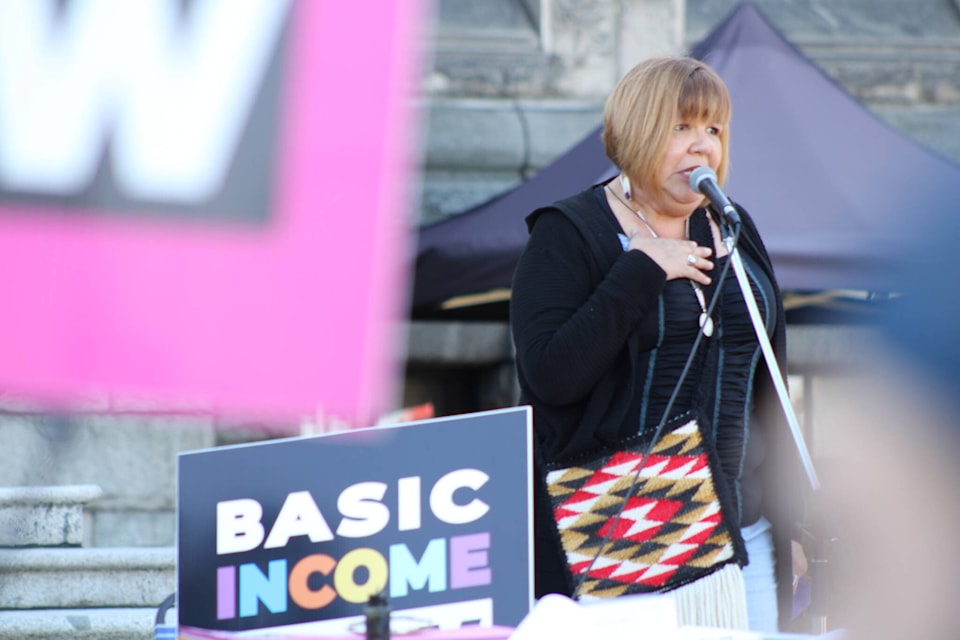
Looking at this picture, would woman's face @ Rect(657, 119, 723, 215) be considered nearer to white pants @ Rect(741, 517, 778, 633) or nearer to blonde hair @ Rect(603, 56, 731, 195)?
blonde hair @ Rect(603, 56, 731, 195)

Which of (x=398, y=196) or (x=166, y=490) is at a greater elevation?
(x=166, y=490)

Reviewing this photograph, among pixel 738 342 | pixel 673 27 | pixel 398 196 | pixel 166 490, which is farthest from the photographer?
pixel 673 27

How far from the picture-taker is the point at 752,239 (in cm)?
257

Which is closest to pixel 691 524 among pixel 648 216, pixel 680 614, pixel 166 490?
pixel 680 614

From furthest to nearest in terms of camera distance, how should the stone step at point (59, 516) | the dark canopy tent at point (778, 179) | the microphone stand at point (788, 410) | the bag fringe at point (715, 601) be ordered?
1. the dark canopy tent at point (778, 179)
2. the stone step at point (59, 516)
3. the bag fringe at point (715, 601)
4. the microphone stand at point (788, 410)

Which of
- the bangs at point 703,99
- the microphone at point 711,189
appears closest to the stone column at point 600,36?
the bangs at point 703,99

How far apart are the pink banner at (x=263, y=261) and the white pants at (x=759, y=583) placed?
1368mm

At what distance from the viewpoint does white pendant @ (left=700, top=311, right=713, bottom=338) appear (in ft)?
7.79

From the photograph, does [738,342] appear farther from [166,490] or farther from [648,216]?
[166,490]

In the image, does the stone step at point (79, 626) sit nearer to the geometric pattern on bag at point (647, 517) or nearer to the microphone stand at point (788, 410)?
the geometric pattern on bag at point (647, 517)

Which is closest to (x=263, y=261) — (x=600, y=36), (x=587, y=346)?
(x=587, y=346)

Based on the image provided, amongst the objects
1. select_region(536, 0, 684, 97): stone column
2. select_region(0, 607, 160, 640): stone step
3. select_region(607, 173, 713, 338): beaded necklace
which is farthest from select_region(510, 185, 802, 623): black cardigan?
select_region(536, 0, 684, 97): stone column

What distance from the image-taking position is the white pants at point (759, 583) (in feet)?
7.79

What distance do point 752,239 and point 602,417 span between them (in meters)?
0.49
